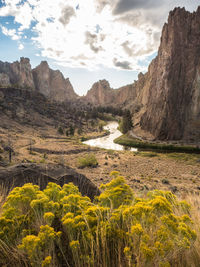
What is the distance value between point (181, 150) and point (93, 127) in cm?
5432

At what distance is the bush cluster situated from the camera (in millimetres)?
2059

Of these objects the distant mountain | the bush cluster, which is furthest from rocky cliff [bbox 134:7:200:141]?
the bush cluster

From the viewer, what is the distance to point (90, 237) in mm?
2221

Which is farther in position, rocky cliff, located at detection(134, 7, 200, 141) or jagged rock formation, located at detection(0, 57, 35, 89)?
jagged rock formation, located at detection(0, 57, 35, 89)

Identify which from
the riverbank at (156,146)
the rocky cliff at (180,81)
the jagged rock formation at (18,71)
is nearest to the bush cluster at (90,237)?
the riverbank at (156,146)

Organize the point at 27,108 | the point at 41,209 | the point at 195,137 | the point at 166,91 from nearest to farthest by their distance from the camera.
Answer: the point at 41,209
the point at 195,137
the point at 166,91
the point at 27,108

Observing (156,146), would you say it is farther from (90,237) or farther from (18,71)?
(18,71)

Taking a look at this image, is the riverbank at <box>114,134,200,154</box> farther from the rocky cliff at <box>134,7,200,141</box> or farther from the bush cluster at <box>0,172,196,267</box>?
the bush cluster at <box>0,172,196,267</box>

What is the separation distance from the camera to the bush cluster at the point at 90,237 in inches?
81.0

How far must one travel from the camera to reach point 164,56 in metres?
59.2

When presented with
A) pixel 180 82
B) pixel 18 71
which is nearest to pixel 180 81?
pixel 180 82

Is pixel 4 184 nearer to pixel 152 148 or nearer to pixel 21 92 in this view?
pixel 152 148

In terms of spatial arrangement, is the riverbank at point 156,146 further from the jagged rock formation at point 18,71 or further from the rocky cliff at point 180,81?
the jagged rock formation at point 18,71

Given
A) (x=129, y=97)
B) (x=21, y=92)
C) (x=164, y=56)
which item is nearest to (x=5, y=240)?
(x=164, y=56)
